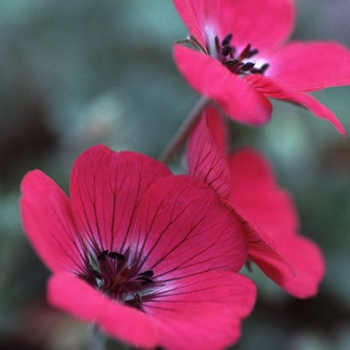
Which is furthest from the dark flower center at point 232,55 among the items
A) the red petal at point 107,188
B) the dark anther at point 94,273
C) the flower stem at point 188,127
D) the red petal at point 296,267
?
the dark anther at point 94,273

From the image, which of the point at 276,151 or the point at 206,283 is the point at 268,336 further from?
the point at 206,283

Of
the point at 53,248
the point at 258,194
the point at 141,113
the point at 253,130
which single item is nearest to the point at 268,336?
the point at 258,194

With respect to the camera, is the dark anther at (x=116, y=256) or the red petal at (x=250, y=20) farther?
the red petal at (x=250, y=20)

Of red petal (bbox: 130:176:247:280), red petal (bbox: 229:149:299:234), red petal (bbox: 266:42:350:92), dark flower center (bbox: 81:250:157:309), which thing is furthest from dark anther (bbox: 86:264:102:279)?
red petal (bbox: 266:42:350:92)

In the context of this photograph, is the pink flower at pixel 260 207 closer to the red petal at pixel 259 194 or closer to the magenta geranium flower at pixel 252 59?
the red petal at pixel 259 194

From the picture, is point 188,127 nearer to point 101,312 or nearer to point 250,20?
point 250,20

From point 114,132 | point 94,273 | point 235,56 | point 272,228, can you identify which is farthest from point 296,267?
point 114,132
